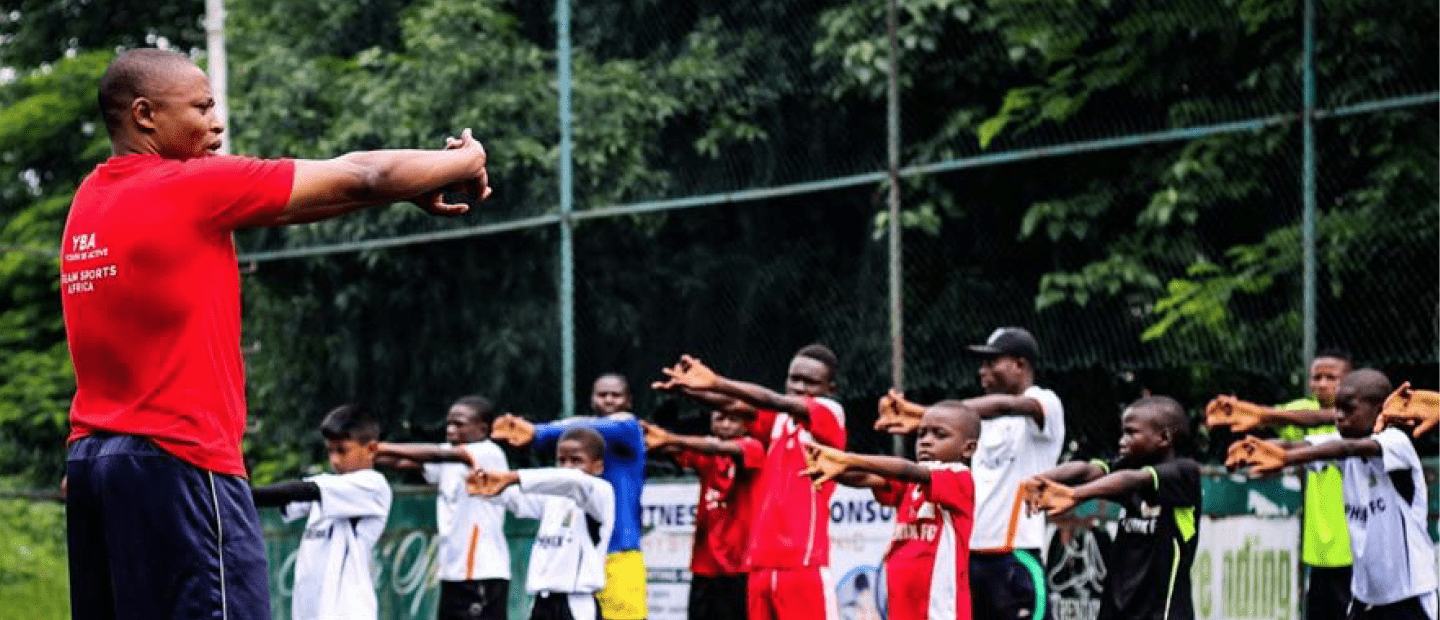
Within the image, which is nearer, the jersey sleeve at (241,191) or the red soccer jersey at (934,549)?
the jersey sleeve at (241,191)

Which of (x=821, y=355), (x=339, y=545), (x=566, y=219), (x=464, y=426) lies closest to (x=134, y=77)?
(x=339, y=545)

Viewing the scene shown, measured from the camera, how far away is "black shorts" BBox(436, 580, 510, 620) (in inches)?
472

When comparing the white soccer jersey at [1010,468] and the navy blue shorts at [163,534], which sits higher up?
the white soccer jersey at [1010,468]

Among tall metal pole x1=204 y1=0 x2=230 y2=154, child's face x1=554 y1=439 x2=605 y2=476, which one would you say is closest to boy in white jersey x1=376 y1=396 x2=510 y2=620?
child's face x1=554 y1=439 x2=605 y2=476

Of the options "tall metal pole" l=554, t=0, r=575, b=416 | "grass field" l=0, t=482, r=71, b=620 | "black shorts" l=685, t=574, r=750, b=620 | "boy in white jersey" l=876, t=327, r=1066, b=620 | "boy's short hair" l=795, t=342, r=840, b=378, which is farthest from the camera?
"grass field" l=0, t=482, r=71, b=620

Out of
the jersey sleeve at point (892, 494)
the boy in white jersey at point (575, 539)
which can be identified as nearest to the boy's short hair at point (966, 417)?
the jersey sleeve at point (892, 494)

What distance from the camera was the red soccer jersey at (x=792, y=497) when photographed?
10.6 meters

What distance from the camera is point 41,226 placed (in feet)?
67.1

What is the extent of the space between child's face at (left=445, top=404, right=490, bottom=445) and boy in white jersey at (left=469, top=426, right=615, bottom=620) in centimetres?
115

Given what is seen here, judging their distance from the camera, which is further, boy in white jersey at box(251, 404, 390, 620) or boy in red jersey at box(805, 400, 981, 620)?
boy in white jersey at box(251, 404, 390, 620)

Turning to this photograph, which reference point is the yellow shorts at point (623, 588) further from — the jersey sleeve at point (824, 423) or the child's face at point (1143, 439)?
the child's face at point (1143, 439)

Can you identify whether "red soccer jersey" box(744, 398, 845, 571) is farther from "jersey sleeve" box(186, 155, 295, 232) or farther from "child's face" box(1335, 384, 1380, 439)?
"jersey sleeve" box(186, 155, 295, 232)

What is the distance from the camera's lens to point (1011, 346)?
10.4 meters

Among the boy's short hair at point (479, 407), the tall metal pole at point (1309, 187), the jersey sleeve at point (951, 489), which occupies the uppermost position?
the tall metal pole at point (1309, 187)
